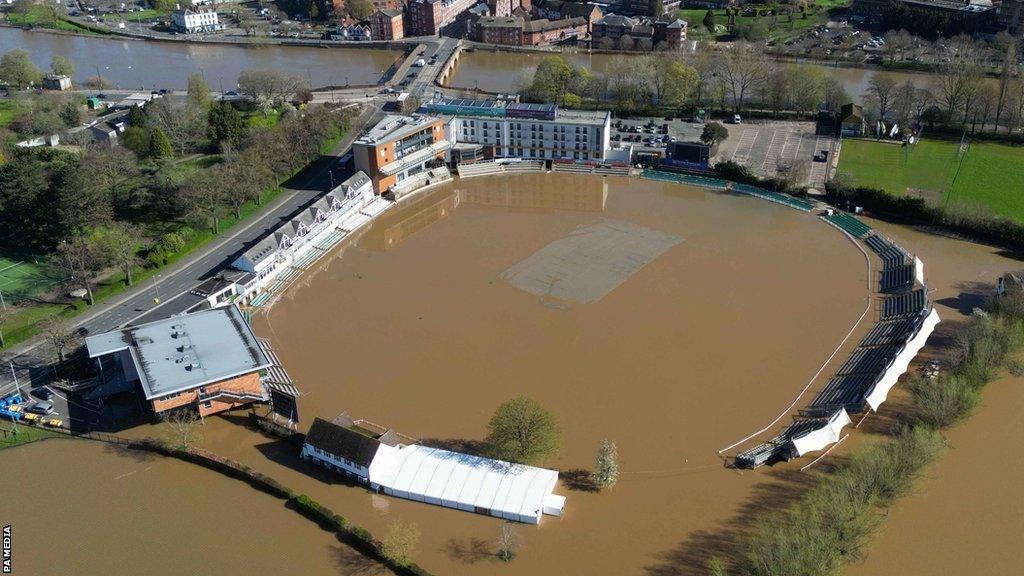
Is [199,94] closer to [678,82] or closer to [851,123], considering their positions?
[678,82]

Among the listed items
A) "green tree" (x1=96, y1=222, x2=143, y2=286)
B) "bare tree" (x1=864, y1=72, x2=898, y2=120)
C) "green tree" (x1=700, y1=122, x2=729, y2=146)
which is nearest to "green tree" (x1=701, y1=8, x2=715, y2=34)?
"bare tree" (x1=864, y1=72, x2=898, y2=120)

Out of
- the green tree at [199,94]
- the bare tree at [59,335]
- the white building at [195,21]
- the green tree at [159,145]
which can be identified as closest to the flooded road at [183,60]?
the white building at [195,21]

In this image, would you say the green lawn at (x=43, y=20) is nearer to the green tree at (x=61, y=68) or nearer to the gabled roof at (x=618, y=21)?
the green tree at (x=61, y=68)

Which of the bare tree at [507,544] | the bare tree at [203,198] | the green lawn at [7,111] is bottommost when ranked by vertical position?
the bare tree at [507,544]

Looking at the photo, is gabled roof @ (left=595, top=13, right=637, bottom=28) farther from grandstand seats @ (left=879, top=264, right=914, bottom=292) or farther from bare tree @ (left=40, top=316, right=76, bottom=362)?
bare tree @ (left=40, top=316, right=76, bottom=362)

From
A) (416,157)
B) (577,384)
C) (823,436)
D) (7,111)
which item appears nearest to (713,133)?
(416,157)

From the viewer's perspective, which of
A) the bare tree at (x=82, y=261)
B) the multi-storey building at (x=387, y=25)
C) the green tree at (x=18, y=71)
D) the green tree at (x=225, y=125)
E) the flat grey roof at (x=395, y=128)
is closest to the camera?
the bare tree at (x=82, y=261)
